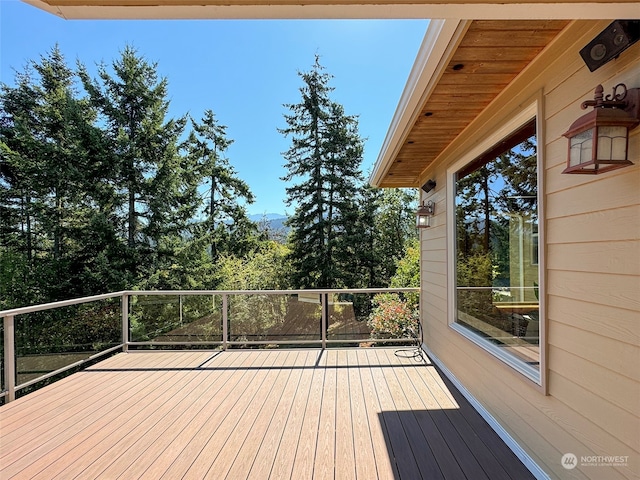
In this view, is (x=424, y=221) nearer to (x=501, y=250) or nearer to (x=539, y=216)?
(x=501, y=250)

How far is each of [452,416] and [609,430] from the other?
4.54ft

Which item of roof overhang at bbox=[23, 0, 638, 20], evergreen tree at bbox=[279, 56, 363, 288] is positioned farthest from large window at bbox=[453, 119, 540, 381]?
evergreen tree at bbox=[279, 56, 363, 288]

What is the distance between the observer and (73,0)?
885 mm

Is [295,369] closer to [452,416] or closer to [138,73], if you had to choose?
[452,416]

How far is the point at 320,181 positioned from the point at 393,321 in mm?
10052

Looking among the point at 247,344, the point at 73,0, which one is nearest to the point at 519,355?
the point at 73,0

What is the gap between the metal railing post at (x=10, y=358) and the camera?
3.15 meters

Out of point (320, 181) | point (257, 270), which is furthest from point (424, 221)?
point (320, 181)

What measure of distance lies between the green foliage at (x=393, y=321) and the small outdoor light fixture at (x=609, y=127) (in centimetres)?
365

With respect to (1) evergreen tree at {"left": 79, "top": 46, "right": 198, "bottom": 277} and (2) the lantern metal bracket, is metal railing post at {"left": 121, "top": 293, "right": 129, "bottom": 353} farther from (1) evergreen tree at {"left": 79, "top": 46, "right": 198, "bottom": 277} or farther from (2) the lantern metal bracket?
(1) evergreen tree at {"left": 79, "top": 46, "right": 198, "bottom": 277}

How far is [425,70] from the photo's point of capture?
6.58ft

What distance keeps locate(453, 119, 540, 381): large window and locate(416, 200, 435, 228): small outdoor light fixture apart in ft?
2.30

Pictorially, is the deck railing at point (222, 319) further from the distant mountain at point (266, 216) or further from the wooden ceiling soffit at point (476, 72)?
the distant mountain at point (266, 216)

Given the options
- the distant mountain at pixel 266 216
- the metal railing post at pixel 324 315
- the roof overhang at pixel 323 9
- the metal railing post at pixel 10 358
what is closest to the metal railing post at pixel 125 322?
the metal railing post at pixel 10 358
